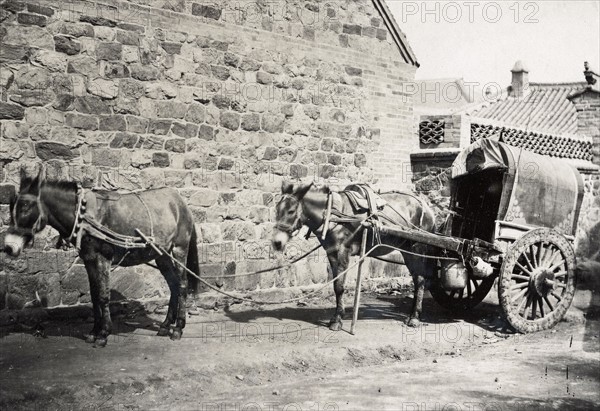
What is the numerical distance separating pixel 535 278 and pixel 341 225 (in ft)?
9.69

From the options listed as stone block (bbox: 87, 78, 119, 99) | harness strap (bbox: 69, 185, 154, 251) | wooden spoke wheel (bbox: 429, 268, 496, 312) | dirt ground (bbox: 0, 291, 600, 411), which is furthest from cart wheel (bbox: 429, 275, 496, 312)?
stone block (bbox: 87, 78, 119, 99)

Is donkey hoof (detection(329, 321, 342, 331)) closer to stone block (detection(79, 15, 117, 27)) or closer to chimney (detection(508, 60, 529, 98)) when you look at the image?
stone block (detection(79, 15, 117, 27))

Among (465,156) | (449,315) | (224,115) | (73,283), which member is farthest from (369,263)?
(73,283)

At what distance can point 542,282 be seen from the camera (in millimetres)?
9602

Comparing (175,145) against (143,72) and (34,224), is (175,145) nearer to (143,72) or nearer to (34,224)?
(143,72)

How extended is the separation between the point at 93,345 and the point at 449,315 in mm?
5547

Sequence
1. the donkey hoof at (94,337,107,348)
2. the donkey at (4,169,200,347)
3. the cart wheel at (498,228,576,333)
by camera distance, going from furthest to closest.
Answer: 1. the cart wheel at (498,228,576,333)
2. the donkey hoof at (94,337,107,348)
3. the donkey at (4,169,200,347)

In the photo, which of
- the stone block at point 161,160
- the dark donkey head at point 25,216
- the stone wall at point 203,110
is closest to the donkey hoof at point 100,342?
the dark donkey head at point 25,216

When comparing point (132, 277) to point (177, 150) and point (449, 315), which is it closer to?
point (177, 150)

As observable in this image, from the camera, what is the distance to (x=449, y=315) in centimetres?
1051

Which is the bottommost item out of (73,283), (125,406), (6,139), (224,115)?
(125,406)

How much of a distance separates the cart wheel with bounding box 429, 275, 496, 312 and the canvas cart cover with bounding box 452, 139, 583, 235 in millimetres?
1211

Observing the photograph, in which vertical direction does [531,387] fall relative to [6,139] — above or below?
below

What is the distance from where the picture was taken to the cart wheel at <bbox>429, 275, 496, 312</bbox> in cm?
1030
